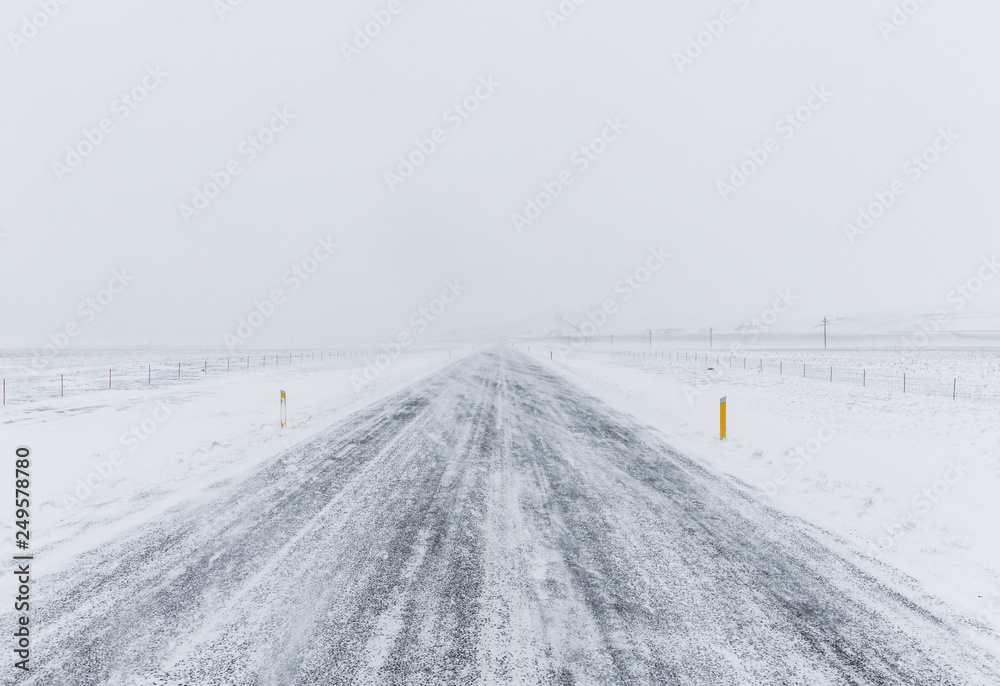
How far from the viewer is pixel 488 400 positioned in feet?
53.8

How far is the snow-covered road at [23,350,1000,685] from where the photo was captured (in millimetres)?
3133

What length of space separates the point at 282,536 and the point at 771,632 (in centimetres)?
474

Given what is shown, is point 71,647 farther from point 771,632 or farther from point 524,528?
point 771,632

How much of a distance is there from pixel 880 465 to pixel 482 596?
8730 mm

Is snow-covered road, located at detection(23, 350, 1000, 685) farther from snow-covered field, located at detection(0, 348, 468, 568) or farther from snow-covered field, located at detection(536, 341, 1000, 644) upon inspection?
snow-covered field, located at detection(0, 348, 468, 568)

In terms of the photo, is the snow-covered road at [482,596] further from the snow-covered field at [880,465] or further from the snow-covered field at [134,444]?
the snow-covered field at [134,444]

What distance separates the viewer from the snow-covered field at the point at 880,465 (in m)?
5.07

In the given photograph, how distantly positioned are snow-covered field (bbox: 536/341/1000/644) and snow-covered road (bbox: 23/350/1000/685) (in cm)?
79

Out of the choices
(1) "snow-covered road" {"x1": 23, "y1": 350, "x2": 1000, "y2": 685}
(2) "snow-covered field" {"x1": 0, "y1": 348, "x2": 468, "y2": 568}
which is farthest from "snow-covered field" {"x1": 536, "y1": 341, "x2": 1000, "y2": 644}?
(2) "snow-covered field" {"x1": 0, "y1": 348, "x2": 468, "y2": 568}

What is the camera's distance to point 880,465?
884 centimetres

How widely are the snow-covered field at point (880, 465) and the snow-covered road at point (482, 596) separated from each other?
0.79 m

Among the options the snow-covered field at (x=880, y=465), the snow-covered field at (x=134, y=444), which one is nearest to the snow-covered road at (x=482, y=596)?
the snow-covered field at (x=880, y=465)

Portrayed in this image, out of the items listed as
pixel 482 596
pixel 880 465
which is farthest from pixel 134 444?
pixel 880 465

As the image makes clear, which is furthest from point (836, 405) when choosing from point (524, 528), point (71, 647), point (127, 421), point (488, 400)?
point (127, 421)
